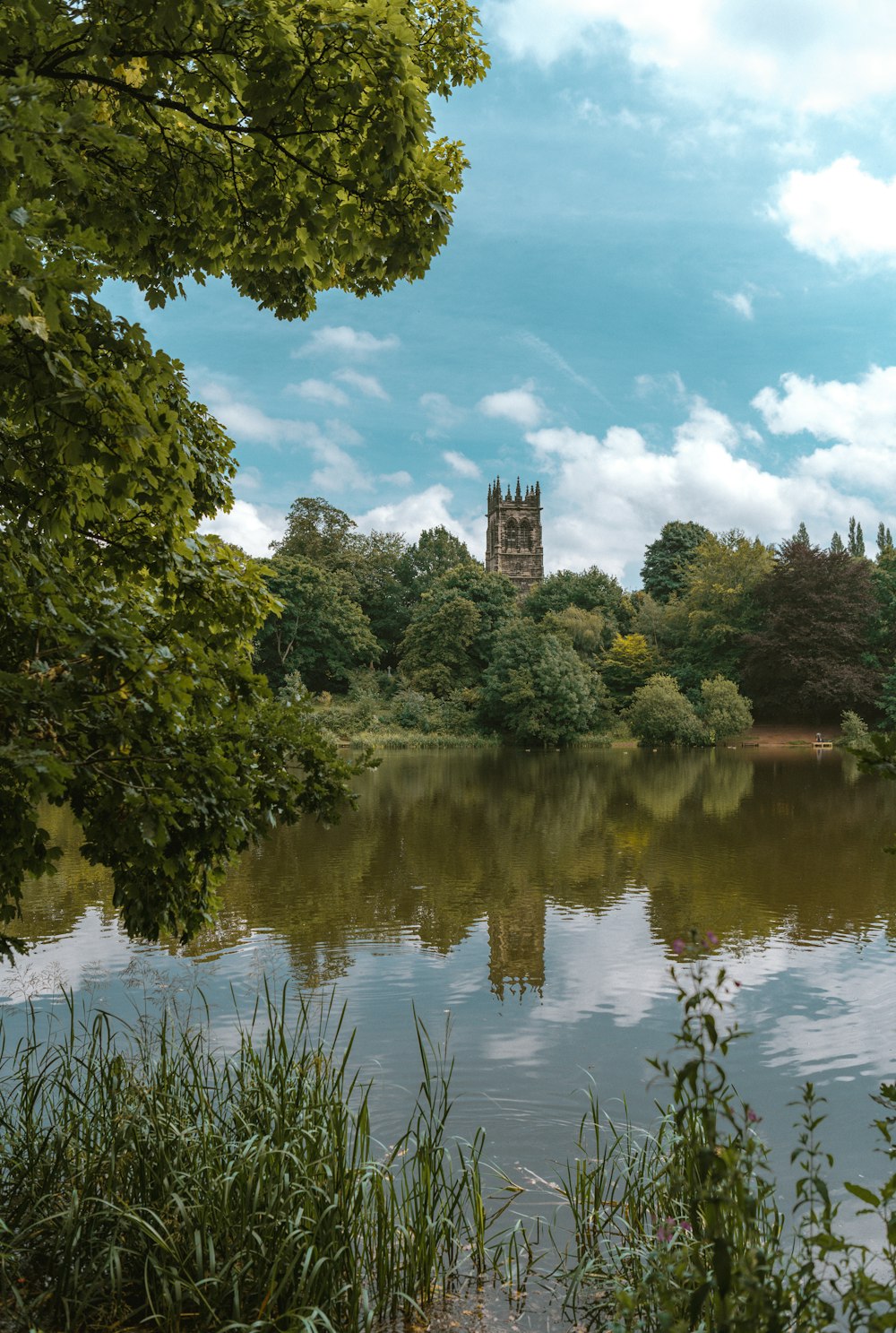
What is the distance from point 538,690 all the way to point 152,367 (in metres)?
40.2

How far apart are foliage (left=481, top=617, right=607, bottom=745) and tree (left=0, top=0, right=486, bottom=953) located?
3809 cm

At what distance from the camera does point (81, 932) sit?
10180 millimetres

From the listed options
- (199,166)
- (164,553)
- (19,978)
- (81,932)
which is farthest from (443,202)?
(81,932)

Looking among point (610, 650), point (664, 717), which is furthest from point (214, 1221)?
point (610, 650)

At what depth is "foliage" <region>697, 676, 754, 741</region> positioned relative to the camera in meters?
43.0

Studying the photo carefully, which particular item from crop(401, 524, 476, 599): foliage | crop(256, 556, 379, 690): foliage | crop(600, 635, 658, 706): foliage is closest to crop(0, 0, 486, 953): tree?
crop(600, 635, 658, 706): foliage

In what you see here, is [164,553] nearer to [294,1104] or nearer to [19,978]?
[294,1104]

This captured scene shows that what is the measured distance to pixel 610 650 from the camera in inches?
2092

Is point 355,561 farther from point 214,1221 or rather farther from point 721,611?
point 214,1221

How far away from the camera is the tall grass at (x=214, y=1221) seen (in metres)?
3.14

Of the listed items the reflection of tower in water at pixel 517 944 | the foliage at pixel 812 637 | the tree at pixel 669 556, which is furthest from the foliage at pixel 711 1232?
the tree at pixel 669 556

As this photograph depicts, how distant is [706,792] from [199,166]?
71.7 feet

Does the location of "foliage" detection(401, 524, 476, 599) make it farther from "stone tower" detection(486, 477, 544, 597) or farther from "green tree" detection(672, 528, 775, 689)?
"green tree" detection(672, 528, 775, 689)

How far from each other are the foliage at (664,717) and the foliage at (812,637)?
5680mm
